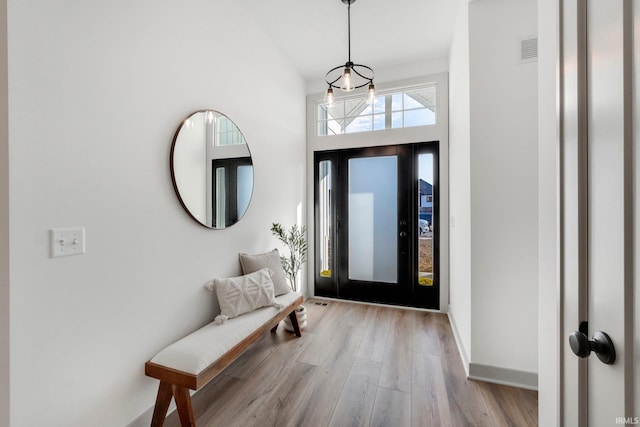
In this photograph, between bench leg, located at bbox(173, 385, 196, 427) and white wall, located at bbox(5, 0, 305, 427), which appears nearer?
white wall, located at bbox(5, 0, 305, 427)

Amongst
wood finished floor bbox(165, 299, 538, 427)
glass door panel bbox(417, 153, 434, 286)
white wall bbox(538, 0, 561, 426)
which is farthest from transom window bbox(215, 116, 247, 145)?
glass door panel bbox(417, 153, 434, 286)

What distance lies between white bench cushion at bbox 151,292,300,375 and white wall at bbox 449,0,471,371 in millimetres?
1685

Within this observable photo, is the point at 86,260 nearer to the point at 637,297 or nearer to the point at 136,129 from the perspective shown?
the point at 136,129

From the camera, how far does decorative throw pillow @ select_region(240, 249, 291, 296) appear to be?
2.40m

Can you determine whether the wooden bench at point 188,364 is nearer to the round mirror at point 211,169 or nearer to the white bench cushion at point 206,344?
the white bench cushion at point 206,344

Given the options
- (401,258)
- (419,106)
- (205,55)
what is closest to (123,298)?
(205,55)

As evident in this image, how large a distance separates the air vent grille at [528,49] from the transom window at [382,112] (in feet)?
4.59

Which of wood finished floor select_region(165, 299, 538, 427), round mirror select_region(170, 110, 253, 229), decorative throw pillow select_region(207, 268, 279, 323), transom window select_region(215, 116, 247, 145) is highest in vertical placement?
transom window select_region(215, 116, 247, 145)

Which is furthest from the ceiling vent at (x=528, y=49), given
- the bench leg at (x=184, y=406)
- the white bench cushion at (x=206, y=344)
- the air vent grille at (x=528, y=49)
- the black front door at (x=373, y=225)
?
the bench leg at (x=184, y=406)

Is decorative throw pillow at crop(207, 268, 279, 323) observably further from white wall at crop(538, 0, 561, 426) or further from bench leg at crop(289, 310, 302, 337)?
white wall at crop(538, 0, 561, 426)

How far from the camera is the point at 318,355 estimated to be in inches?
91.9

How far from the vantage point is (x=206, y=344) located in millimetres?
1615

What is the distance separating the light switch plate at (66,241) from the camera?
1.18m

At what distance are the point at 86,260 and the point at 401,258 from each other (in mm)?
3072
